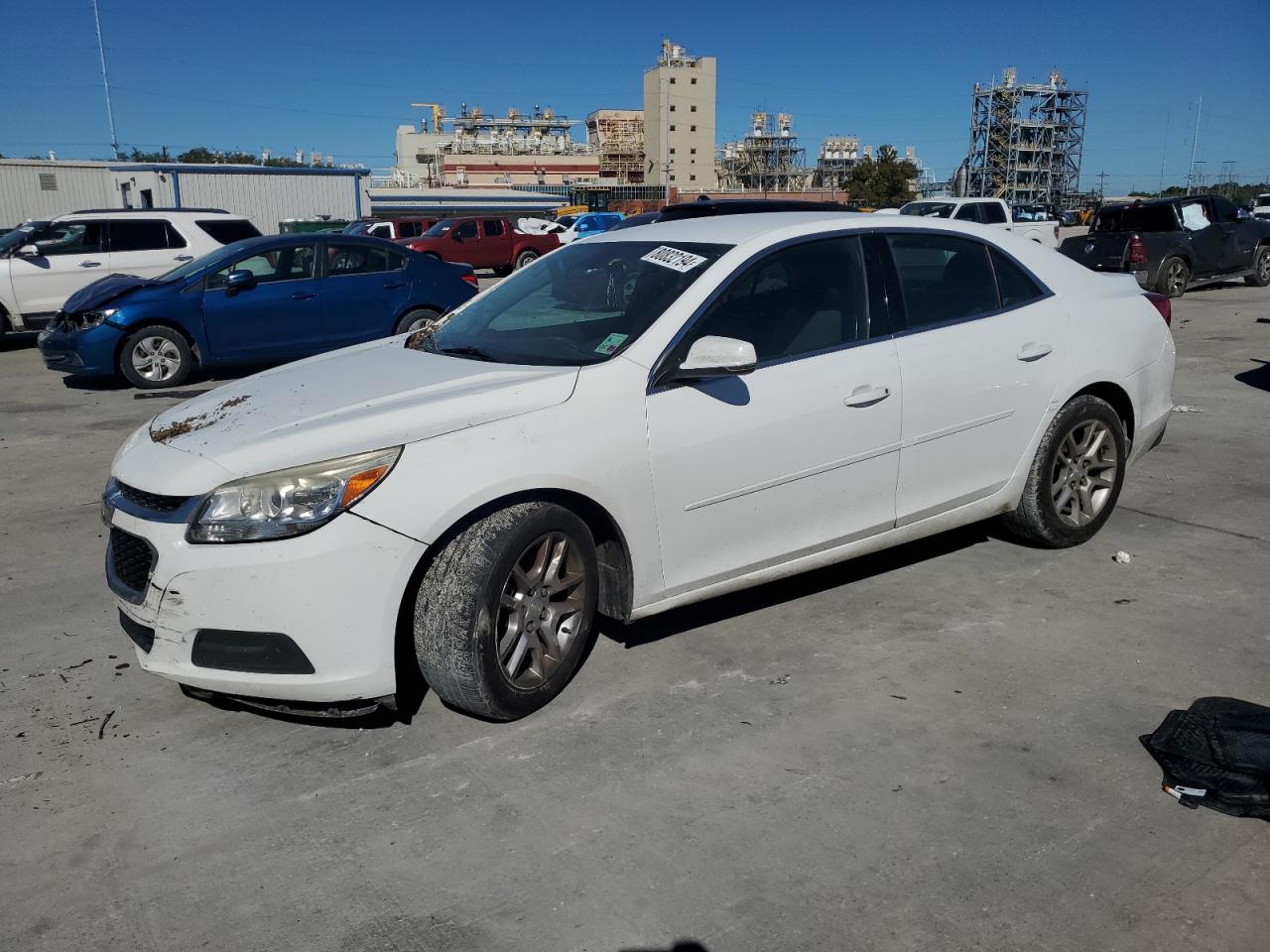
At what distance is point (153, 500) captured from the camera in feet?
10.6

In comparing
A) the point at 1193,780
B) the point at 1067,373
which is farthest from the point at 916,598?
the point at 1193,780

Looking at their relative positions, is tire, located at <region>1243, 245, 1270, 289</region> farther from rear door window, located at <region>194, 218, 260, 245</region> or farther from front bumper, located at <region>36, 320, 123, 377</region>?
front bumper, located at <region>36, 320, 123, 377</region>

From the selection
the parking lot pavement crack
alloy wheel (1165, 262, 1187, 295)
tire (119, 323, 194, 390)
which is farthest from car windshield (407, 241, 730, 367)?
alloy wheel (1165, 262, 1187, 295)

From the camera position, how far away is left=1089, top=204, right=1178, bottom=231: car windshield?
55.1 ft

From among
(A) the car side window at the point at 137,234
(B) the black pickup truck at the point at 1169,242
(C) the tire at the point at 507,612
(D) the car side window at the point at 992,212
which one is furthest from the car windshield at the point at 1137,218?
(C) the tire at the point at 507,612

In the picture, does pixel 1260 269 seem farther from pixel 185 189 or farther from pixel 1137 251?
pixel 185 189

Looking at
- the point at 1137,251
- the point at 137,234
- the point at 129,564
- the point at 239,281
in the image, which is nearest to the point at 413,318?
the point at 239,281

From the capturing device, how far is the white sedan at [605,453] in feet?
10.1

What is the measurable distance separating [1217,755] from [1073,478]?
6.70 feet

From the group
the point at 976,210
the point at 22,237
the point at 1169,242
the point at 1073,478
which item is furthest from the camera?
the point at 976,210

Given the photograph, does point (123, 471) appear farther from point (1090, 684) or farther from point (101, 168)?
point (101, 168)

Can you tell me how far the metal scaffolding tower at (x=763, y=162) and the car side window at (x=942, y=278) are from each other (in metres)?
138

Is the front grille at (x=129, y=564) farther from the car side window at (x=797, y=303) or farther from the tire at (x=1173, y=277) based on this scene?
the tire at (x=1173, y=277)

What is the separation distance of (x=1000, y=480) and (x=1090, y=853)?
217cm
